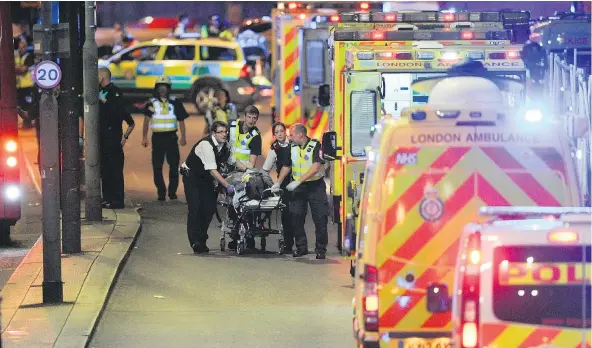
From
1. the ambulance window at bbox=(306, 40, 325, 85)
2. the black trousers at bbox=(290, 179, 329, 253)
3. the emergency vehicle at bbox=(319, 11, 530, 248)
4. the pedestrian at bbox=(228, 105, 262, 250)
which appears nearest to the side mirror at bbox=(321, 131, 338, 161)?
the emergency vehicle at bbox=(319, 11, 530, 248)

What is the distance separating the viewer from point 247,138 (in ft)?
54.3

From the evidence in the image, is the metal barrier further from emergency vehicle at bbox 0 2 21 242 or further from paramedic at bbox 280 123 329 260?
emergency vehicle at bbox 0 2 21 242

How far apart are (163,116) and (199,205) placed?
14.3 feet

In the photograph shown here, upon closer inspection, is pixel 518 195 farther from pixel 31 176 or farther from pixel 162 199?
pixel 31 176

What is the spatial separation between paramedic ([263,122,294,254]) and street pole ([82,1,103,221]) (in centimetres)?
281

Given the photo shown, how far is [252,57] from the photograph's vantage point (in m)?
40.3

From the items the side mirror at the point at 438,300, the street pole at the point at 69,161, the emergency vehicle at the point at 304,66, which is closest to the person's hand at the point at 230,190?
the street pole at the point at 69,161

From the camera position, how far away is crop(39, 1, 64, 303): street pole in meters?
12.5

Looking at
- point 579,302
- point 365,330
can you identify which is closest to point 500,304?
point 579,302

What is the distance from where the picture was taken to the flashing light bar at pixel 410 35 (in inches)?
577

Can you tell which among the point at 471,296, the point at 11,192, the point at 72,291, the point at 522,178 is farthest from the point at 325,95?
the point at 471,296

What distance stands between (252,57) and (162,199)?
813 inches

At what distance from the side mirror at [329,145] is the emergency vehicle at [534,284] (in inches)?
247

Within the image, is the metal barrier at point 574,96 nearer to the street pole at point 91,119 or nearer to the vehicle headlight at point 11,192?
the street pole at point 91,119
